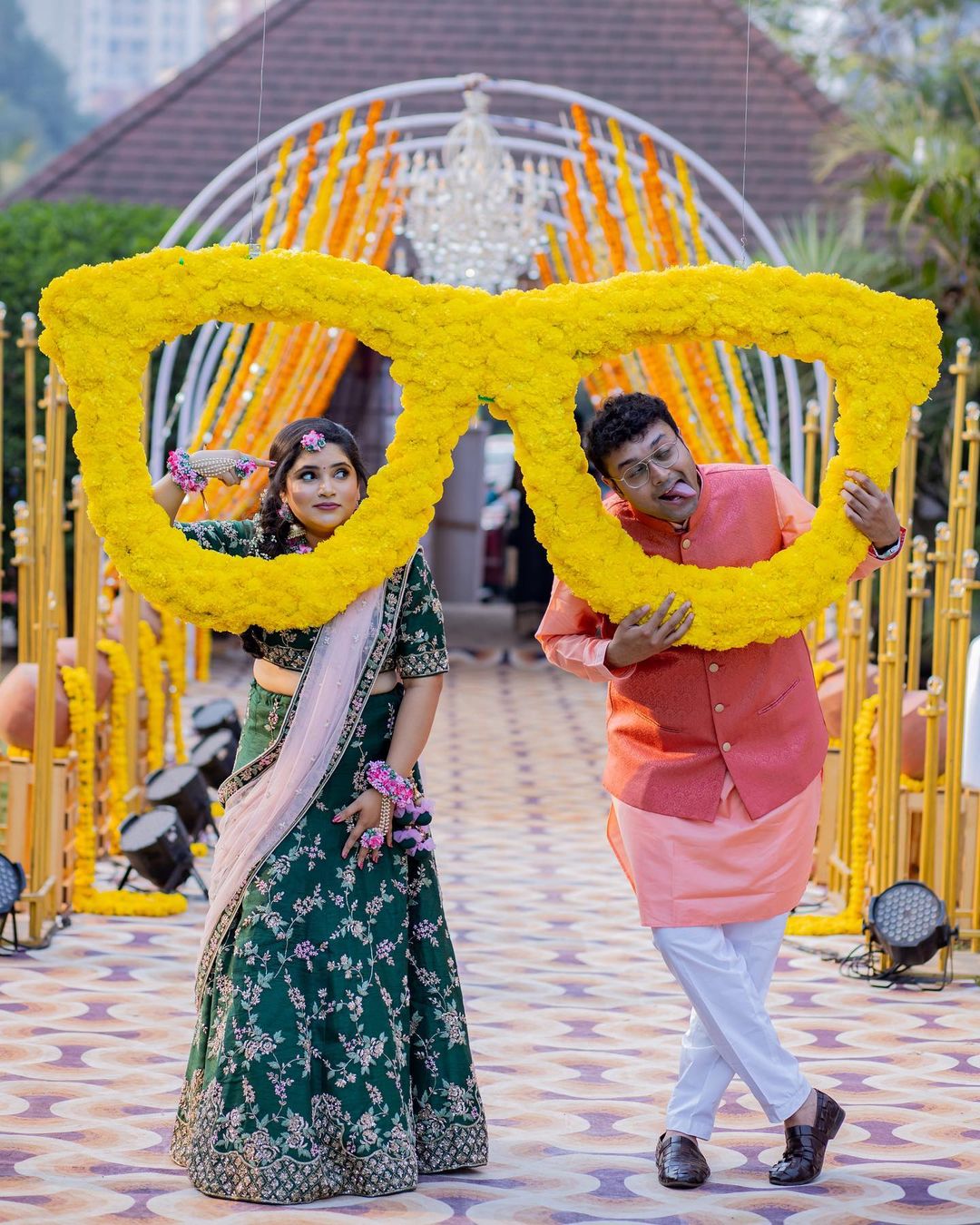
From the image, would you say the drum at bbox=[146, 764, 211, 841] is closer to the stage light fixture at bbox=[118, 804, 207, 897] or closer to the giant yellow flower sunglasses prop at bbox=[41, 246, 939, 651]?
the stage light fixture at bbox=[118, 804, 207, 897]

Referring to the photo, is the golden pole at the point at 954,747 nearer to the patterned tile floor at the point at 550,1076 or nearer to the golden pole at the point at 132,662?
the patterned tile floor at the point at 550,1076

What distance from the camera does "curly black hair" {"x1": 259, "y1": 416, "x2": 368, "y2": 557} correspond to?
3.52 m

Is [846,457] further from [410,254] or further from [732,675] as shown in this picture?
[410,254]

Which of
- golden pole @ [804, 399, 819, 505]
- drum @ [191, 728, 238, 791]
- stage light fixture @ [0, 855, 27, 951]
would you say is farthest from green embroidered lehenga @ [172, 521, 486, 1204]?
drum @ [191, 728, 238, 791]

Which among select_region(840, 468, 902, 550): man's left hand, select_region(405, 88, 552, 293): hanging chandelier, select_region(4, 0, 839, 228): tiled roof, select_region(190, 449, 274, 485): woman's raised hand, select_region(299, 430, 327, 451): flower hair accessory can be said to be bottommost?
select_region(840, 468, 902, 550): man's left hand

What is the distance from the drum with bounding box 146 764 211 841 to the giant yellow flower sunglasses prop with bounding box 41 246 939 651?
329 centimetres

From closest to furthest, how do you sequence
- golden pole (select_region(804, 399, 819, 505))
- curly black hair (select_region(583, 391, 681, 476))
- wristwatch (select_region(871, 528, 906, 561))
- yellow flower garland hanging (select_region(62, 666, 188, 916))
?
curly black hair (select_region(583, 391, 681, 476)), wristwatch (select_region(871, 528, 906, 561)), yellow flower garland hanging (select_region(62, 666, 188, 916)), golden pole (select_region(804, 399, 819, 505))

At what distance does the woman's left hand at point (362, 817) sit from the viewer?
343 cm

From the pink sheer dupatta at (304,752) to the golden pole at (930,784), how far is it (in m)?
2.43

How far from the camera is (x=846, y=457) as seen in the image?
11.7 ft

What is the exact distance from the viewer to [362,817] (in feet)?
11.3

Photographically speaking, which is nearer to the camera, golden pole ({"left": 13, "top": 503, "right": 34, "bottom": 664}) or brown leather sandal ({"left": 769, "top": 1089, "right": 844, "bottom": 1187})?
brown leather sandal ({"left": 769, "top": 1089, "right": 844, "bottom": 1187})

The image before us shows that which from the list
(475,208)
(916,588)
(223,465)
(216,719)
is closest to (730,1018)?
(223,465)

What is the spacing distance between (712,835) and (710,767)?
0.13 metres
